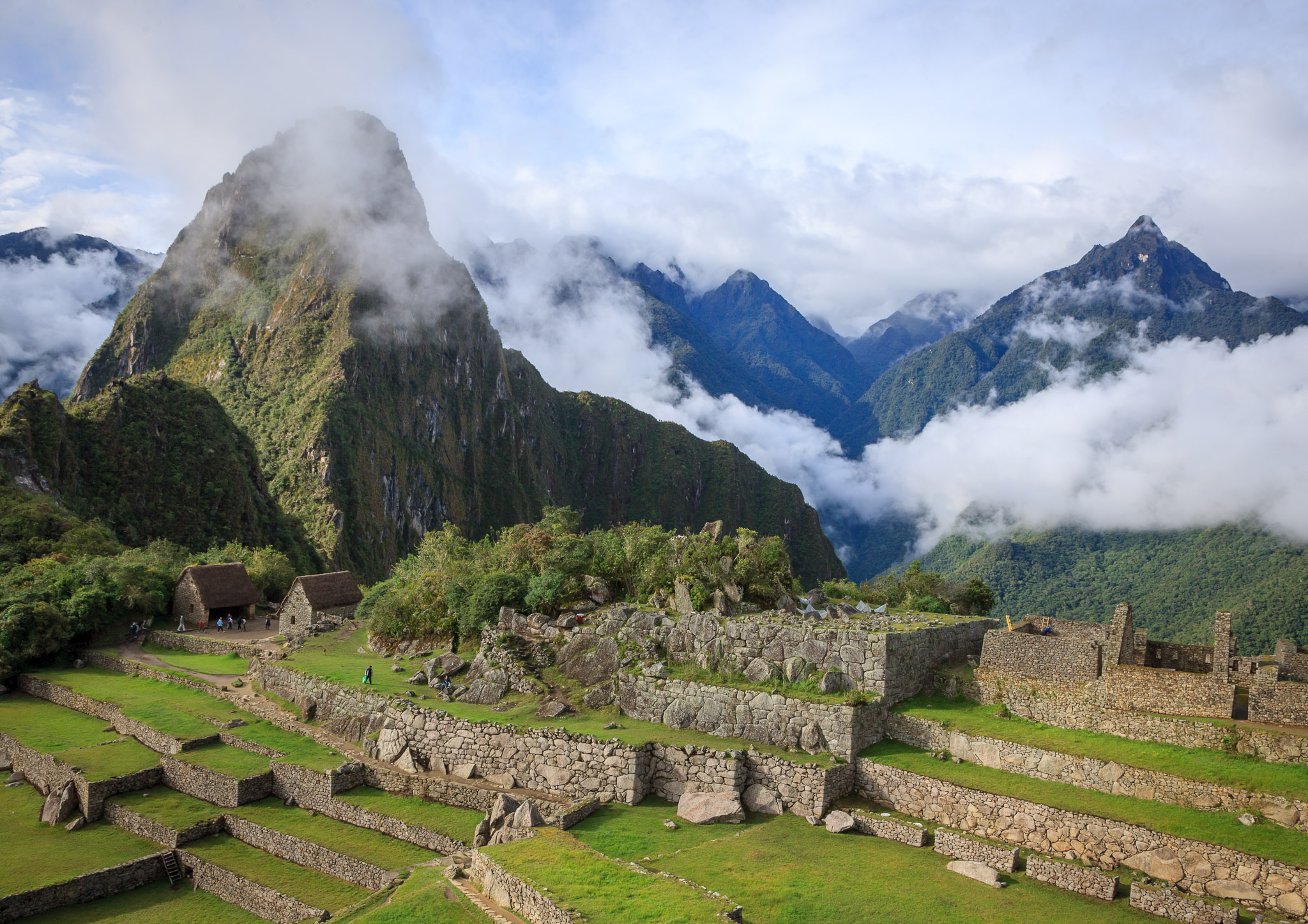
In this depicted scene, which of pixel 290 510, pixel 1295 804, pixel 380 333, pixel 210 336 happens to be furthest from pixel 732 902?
pixel 210 336

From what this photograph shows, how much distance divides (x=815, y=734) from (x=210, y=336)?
159776mm

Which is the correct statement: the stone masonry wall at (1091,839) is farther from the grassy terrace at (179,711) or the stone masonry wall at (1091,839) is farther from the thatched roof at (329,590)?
the thatched roof at (329,590)

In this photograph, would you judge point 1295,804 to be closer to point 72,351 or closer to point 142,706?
point 142,706

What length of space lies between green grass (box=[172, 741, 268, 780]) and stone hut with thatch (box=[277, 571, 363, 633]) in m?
13.5

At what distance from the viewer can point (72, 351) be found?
525 ft

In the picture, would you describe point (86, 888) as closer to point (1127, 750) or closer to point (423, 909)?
point (423, 909)

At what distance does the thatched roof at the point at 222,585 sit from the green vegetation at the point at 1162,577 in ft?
149

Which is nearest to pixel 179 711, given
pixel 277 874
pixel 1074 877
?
pixel 277 874

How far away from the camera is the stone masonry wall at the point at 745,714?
614 inches

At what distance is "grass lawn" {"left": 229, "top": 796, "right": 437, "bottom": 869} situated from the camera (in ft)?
47.8

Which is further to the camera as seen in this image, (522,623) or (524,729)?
(522,623)

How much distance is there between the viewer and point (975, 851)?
12.8m

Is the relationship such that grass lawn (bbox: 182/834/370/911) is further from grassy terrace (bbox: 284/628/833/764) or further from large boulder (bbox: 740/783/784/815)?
large boulder (bbox: 740/783/784/815)

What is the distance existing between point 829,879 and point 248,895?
10605 millimetres
